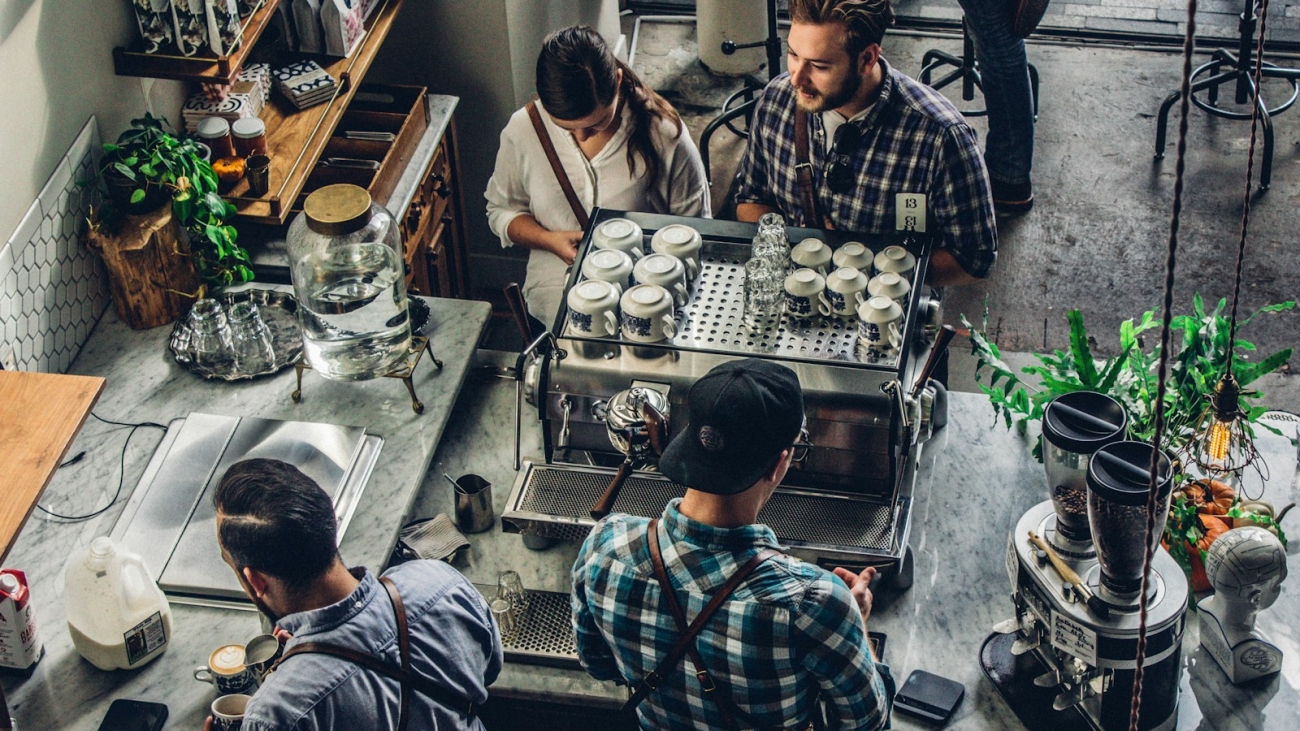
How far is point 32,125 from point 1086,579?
2545 mm

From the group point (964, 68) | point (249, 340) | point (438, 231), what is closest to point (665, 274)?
point (249, 340)

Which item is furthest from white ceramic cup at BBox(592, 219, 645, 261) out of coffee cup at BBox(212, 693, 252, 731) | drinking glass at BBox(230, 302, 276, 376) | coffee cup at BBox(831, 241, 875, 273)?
coffee cup at BBox(212, 693, 252, 731)

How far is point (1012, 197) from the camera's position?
5.74 meters

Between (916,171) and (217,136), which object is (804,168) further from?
(217,136)

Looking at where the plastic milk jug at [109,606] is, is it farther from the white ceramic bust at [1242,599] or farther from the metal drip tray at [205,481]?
the white ceramic bust at [1242,599]

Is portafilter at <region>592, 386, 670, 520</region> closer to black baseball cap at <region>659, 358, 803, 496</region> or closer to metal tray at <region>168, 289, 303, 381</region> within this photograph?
black baseball cap at <region>659, 358, 803, 496</region>

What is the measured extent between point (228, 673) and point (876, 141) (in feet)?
6.30

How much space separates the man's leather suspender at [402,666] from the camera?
7.13ft

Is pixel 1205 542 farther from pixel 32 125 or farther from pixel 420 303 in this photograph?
pixel 32 125

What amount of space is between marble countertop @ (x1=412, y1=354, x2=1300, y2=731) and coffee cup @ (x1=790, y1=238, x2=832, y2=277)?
0.56 metres

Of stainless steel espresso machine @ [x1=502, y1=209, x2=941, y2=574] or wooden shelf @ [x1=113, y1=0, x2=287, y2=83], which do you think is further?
wooden shelf @ [x1=113, y1=0, x2=287, y2=83]

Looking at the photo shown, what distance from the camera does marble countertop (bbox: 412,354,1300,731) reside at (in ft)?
8.67

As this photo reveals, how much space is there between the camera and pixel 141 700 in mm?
2596

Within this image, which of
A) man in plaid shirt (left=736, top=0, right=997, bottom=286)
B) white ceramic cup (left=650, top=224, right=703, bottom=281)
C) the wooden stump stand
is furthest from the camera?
the wooden stump stand
